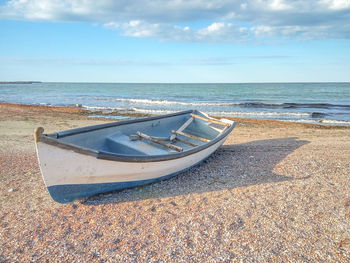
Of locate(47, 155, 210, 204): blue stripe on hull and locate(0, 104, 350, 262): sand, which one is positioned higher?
locate(47, 155, 210, 204): blue stripe on hull

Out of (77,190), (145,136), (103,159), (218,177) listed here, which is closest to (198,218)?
(103,159)

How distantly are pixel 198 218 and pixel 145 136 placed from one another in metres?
3.06

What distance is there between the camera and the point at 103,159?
459 centimetres

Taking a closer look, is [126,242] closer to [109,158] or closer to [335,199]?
[109,158]

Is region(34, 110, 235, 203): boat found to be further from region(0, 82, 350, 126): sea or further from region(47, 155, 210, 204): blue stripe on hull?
region(0, 82, 350, 126): sea

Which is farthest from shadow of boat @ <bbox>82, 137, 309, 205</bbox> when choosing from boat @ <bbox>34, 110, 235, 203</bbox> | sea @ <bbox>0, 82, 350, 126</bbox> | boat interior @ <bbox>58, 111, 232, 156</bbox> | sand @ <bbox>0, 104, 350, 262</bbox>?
sea @ <bbox>0, 82, 350, 126</bbox>

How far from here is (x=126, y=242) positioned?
12.7 feet

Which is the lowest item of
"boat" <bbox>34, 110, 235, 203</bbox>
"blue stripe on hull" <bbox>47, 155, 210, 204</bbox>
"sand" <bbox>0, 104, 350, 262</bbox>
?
"sand" <bbox>0, 104, 350, 262</bbox>

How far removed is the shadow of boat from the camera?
17.6 ft

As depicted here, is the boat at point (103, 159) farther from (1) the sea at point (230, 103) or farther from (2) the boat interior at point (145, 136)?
(1) the sea at point (230, 103)

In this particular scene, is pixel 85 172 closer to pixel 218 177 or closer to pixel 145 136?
pixel 145 136

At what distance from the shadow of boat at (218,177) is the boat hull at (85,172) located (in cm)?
21

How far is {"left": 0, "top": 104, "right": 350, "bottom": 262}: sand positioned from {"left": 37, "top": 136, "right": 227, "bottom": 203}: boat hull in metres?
0.28

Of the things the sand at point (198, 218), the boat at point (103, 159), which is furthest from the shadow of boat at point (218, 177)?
the boat at point (103, 159)
